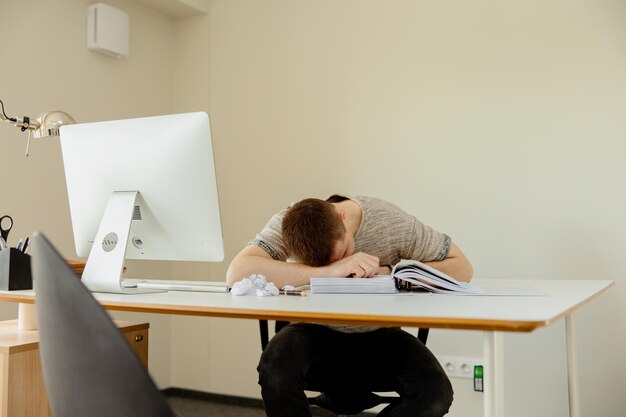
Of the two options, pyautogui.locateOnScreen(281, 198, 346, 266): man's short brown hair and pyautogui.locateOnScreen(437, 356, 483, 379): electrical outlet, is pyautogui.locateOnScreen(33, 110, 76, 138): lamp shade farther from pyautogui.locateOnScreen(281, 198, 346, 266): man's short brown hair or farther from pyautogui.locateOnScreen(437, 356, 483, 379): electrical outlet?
pyautogui.locateOnScreen(437, 356, 483, 379): electrical outlet

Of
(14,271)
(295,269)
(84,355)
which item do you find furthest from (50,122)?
(84,355)

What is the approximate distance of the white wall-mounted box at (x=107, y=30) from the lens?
3.26m

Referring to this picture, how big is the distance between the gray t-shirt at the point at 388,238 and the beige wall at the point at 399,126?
618 millimetres

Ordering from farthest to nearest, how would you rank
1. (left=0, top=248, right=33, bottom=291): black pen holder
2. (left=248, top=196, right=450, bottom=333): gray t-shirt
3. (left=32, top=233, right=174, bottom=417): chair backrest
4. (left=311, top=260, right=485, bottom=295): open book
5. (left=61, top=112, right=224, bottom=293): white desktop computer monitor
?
(left=248, top=196, right=450, bottom=333): gray t-shirt < (left=0, top=248, right=33, bottom=291): black pen holder < (left=61, top=112, right=224, bottom=293): white desktop computer monitor < (left=311, top=260, right=485, bottom=295): open book < (left=32, top=233, right=174, bottom=417): chair backrest

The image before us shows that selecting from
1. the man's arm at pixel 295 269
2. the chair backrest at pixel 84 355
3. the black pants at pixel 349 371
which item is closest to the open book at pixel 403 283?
the man's arm at pixel 295 269

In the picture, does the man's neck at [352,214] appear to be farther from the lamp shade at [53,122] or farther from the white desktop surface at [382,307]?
the lamp shade at [53,122]

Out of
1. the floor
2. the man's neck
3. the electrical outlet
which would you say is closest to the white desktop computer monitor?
the man's neck

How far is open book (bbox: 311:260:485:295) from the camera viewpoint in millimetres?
1455

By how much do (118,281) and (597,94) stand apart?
213cm

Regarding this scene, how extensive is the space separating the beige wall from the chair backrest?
1.83m

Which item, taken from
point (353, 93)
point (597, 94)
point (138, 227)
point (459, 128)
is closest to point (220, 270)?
point (353, 93)

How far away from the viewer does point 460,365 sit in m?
2.87

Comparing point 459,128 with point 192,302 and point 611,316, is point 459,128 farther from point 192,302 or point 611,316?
point 192,302

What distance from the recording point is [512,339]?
255 cm
